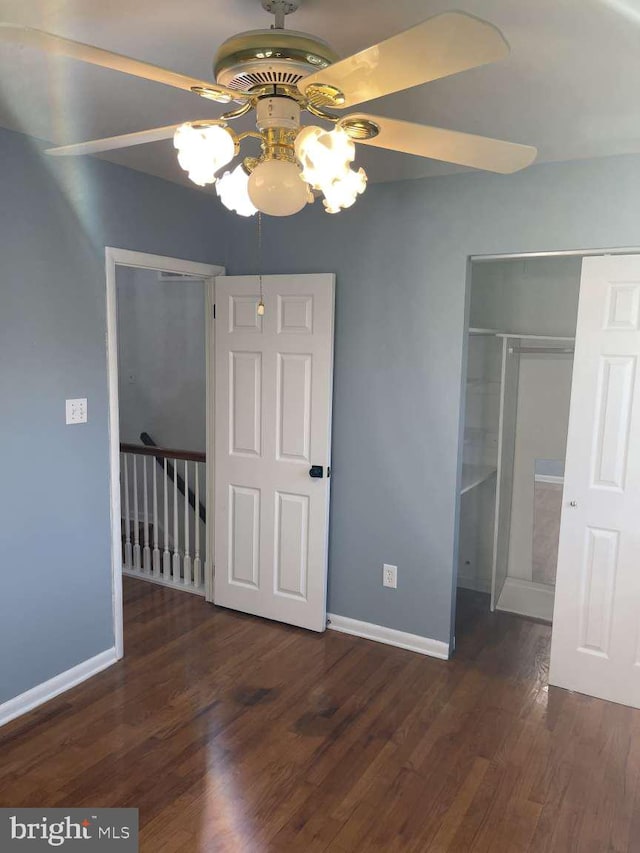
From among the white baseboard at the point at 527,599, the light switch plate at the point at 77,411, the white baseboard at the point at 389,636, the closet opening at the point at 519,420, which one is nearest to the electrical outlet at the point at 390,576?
the white baseboard at the point at 389,636

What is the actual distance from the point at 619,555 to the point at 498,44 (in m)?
2.49

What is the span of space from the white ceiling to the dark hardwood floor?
2.44 m

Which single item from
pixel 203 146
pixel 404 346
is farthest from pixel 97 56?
pixel 404 346

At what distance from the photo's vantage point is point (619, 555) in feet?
9.48

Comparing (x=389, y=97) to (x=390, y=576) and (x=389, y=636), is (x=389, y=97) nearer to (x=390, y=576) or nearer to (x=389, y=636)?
(x=390, y=576)

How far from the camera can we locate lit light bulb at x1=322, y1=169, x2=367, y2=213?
133cm

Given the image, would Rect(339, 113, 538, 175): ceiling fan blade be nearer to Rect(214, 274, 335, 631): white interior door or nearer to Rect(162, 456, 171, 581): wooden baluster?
Rect(214, 274, 335, 631): white interior door

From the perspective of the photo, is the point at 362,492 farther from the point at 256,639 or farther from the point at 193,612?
the point at 193,612

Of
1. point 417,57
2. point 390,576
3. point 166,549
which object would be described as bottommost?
point 166,549

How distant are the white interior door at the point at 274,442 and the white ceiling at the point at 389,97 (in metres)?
0.95

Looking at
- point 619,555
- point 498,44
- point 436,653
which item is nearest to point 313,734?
point 436,653

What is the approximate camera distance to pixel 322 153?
1243 millimetres

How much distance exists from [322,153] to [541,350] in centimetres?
298

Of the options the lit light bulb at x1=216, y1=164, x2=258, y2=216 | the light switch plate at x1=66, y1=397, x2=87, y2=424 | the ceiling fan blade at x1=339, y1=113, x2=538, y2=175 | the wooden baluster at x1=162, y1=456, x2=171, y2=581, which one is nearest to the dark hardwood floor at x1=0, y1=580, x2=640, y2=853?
the wooden baluster at x1=162, y1=456, x2=171, y2=581
